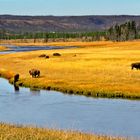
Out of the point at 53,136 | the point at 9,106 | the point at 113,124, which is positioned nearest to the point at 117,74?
the point at 9,106

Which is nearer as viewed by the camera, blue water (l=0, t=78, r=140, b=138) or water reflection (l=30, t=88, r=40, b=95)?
blue water (l=0, t=78, r=140, b=138)

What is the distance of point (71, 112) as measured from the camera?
3331cm

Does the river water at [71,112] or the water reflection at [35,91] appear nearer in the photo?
the river water at [71,112]

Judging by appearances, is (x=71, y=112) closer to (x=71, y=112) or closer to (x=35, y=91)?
(x=71, y=112)

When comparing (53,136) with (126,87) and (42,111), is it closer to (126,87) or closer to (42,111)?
(42,111)

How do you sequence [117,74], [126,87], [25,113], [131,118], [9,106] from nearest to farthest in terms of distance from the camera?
1. [131,118]
2. [25,113]
3. [9,106]
4. [126,87]
5. [117,74]

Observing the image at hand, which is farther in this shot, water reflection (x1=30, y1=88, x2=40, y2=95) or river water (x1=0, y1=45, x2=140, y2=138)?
water reflection (x1=30, y1=88, x2=40, y2=95)

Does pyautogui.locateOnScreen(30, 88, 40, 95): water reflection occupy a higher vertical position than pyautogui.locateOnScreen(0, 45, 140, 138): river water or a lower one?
lower

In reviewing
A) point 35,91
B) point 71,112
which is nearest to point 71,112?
point 71,112

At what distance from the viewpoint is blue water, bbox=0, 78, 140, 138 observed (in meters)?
27.5

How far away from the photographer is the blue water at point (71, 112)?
27547 mm

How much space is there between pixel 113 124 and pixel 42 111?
7.32m

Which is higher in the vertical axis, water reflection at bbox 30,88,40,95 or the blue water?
the blue water

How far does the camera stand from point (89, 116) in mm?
31375
